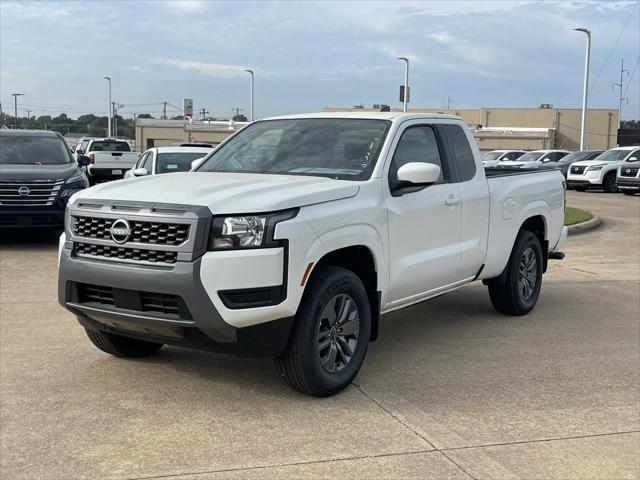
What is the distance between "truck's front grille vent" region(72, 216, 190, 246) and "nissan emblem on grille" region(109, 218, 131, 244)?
23 mm

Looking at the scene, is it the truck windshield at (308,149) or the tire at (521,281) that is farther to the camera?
the tire at (521,281)

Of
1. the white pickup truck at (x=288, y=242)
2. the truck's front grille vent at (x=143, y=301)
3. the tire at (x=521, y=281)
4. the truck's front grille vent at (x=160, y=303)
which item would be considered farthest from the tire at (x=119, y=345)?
the tire at (x=521, y=281)

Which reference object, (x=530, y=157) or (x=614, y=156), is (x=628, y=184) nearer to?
(x=614, y=156)

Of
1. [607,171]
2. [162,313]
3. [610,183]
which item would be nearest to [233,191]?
[162,313]

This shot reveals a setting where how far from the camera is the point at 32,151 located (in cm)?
1259

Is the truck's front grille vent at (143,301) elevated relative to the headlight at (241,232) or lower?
lower

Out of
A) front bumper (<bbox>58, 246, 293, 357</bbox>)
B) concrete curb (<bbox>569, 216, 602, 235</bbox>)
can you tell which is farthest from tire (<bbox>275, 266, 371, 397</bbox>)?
concrete curb (<bbox>569, 216, 602, 235</bbox>)

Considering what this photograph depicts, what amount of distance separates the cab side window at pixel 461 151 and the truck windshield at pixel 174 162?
741 cm

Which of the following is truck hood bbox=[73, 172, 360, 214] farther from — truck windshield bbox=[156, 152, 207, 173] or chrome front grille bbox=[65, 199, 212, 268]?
truck windshield bbox=[156, 152, 207, 173]

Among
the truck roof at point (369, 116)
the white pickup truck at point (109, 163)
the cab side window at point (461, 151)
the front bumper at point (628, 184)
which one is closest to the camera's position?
the truck roof at point (369, 116)

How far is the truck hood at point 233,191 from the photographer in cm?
442

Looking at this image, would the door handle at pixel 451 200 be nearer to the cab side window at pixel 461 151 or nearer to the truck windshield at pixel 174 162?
the cab side window at pixel 461 151

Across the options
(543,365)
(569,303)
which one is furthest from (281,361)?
(569,303)

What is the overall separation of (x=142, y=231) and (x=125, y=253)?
0.62 ft
